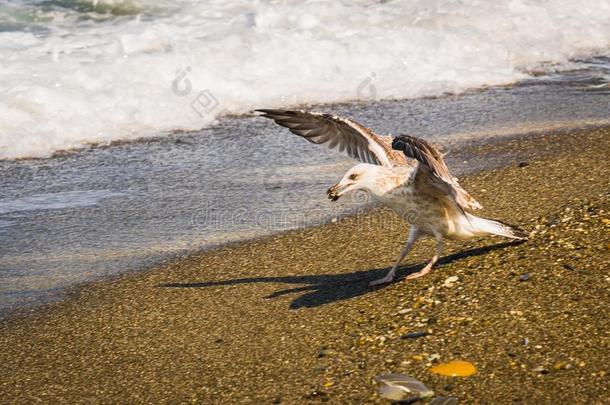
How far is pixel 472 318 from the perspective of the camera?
A: 16.1 feet

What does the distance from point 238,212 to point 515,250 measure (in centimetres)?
244

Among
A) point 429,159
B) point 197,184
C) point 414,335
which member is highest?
point 429,159

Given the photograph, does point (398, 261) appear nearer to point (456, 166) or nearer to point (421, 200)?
point (421, 200)

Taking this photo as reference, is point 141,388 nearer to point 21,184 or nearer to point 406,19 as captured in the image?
point 21,184

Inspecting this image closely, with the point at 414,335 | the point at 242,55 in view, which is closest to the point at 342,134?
the point at 414,335

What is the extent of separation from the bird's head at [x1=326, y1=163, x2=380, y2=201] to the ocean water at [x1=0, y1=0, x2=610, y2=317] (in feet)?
4.14

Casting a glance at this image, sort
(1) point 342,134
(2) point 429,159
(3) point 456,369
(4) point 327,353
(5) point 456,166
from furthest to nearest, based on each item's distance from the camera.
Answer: (5) point 456,166
(1) point 342,134
(2) point 429,159
(4) point 327,353
(3) point 456,369

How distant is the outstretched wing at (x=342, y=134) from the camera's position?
20.4 ft

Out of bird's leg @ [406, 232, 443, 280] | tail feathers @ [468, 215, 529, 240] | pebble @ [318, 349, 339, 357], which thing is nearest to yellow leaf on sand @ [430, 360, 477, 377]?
pebble @ [318, 349, 339, 357]

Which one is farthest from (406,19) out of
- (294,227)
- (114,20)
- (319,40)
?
(294,227)

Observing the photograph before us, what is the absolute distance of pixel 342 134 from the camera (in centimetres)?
644

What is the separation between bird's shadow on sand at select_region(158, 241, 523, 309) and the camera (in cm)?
567

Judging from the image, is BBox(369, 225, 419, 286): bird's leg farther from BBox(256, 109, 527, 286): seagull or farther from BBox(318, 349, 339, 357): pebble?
BBox(318, 349, 339, 357): pebble

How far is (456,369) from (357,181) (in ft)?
5.63
